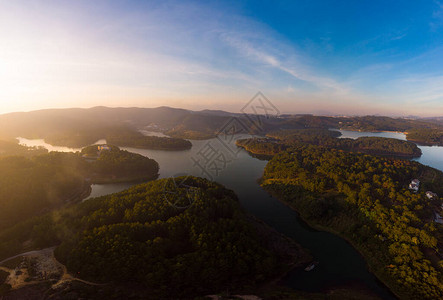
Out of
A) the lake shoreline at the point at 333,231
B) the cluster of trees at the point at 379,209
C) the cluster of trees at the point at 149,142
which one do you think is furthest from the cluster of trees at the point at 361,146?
the lake shoreline at the point at 333,231

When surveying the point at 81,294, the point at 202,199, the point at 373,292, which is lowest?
the point at 373,292

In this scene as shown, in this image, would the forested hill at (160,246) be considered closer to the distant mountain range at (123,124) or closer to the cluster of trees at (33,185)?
the cluster of trees at (33,185)

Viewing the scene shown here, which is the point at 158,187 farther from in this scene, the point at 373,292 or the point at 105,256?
the point at 373,292

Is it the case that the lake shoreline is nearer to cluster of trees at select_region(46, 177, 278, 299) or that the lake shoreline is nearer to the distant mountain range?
cluster of trees at select_region(46, 177, 278, 299)

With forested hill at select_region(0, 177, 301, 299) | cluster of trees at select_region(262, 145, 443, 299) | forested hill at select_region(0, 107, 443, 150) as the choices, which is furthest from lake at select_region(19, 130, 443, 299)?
forested hill at select_region(0, 107, 443, 150)

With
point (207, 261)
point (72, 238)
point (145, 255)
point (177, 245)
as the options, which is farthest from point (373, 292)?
point (72, 238)

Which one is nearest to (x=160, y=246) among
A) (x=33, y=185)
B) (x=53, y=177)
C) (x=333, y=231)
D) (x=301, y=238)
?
(x=301, y=238)

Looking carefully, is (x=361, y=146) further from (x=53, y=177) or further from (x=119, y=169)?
(x=53, y=177)
